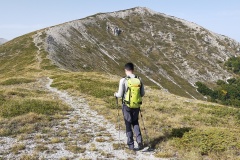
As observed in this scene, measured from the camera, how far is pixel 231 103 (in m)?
152

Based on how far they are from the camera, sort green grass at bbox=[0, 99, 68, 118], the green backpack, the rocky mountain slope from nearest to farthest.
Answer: the green backpack, green grass at bbox=[0, 99, 68, 118], the rocky mountain slope

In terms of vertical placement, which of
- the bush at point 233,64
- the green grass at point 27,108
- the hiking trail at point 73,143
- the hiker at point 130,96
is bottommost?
the hiking trail at point 73,143

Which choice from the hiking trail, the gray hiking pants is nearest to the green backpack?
the gray hiking pants

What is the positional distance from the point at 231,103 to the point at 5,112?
153 meters

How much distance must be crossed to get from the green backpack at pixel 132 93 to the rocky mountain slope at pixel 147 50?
3998 inches

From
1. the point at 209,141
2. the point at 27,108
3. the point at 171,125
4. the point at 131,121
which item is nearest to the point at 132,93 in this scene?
the point at 131,121

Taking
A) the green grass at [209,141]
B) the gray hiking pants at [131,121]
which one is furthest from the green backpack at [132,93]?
the green grass at [209,141]

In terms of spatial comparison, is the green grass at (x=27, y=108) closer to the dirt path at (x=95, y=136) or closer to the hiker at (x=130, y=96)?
the dirt path at (x=95, y=136)

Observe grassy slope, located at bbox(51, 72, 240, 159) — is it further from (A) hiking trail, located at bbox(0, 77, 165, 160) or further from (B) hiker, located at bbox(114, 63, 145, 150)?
(B) hiker, located at bbox(114, 63, 145, 150)

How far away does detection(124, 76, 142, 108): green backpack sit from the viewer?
477 inches

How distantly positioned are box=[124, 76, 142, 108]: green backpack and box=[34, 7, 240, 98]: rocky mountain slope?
10154cm

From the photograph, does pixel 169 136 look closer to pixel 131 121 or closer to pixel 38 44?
pixel 131 121

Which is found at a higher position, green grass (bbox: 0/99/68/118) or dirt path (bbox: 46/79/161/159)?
green grass (bbox: 0/99/68/118)

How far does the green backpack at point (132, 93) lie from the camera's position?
1212cm
